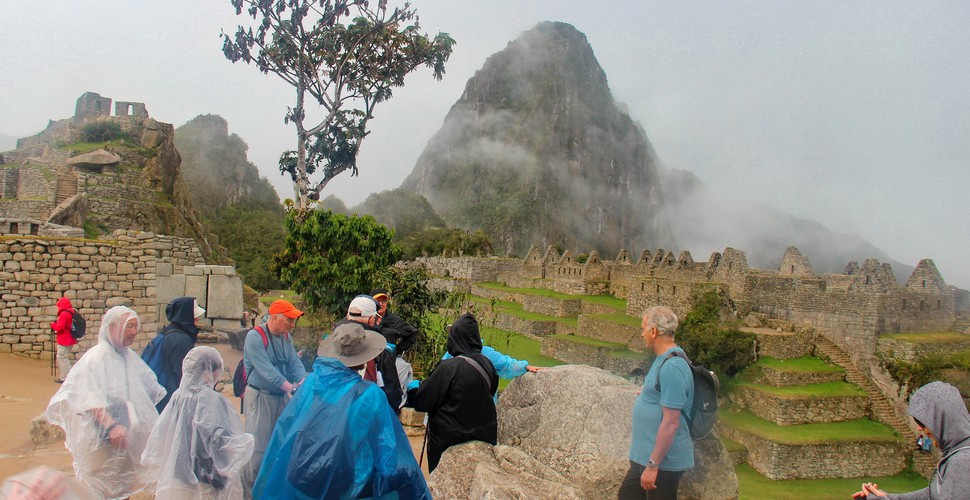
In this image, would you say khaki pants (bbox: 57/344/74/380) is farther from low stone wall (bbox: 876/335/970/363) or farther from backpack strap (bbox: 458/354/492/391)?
low stone wall (bbox: 876/335/970/363)

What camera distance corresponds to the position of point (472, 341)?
4.18m

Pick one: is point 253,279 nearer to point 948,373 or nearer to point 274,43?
point 274,43

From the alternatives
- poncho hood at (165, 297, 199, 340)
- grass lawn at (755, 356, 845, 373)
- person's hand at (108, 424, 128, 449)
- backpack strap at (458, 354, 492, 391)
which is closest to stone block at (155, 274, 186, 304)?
poncho hood at (165, 297, 199, 340)

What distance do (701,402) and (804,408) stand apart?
45.8ft

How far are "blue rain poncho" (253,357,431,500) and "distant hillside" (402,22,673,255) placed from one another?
114m

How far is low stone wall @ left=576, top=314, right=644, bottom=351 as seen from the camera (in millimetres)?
20022

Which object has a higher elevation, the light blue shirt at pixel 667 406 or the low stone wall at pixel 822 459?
the light blue shirt at pixel 667 406

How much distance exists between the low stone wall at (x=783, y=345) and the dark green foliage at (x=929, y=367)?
90.4 inches

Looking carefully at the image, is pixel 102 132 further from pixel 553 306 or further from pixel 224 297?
pixel 553 306

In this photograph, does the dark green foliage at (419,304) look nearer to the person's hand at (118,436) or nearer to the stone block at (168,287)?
the stone block at (168,287)

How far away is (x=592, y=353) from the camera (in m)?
20.1

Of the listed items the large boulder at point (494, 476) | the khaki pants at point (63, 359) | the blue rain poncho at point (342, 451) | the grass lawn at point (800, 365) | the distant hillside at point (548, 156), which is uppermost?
the distant hillside at point (548, 156)

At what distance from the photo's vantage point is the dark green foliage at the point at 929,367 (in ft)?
46.9

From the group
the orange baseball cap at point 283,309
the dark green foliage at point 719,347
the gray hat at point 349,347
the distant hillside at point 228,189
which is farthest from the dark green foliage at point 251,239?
the gray hat at point 349,347
